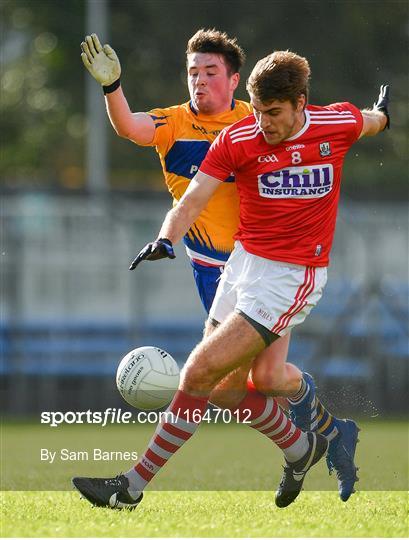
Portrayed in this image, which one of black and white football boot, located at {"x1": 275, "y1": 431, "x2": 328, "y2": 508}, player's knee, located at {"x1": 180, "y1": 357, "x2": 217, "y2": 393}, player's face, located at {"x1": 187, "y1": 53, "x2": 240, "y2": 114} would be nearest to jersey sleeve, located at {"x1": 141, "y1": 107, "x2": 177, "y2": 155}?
player's face, located at {"x1": 187, "y1": 53, "x2": 240, "y2": 114}

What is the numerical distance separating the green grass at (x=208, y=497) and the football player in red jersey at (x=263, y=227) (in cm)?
42

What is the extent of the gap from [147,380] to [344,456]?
123 centimetres

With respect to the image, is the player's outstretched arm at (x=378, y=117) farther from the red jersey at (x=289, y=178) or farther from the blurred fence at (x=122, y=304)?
the blurred fence at (x=122, y=304)

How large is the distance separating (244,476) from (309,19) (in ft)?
18.4

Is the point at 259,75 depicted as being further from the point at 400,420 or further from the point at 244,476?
the point at 400,420

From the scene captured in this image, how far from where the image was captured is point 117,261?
1677 cm

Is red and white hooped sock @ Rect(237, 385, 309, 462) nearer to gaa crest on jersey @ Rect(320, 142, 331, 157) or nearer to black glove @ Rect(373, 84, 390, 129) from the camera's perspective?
gaa crest on jersey @ Rect(320, 142, 331, 157)

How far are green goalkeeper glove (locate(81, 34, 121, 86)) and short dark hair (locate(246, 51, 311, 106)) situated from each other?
919 mm

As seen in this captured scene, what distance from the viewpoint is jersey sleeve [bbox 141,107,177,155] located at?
23.5ft

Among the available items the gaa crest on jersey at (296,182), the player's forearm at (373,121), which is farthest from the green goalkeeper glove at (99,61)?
the player's forearm at (373,121)

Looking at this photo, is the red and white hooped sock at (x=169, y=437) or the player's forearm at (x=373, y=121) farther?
the player's forearm at (x=373, y=121)

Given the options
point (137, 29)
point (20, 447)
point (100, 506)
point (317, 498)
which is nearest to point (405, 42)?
point (137, 29)

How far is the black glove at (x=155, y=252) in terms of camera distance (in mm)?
6109

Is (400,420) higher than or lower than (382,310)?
lower
